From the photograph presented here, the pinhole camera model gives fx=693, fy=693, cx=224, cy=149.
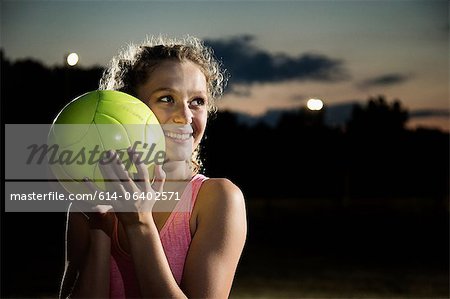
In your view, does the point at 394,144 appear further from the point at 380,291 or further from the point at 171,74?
the point at 171,74

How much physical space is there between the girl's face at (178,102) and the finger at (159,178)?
0.21 metres

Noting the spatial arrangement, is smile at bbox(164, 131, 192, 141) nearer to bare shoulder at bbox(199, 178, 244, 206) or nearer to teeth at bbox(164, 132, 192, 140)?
teeth at bbox(164, 132, 192, 140)

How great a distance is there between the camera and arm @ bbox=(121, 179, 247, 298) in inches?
85.8

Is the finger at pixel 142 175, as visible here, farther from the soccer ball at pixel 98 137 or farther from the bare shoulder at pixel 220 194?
the bare shoulder at pixel 220 194

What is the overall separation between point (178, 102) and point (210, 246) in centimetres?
52

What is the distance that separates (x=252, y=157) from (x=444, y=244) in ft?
69.7

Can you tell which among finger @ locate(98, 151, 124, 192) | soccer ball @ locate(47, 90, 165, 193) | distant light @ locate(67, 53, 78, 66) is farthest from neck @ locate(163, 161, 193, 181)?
distant light @ locate(67, 53, 78, 66)

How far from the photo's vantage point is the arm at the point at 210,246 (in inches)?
85.8

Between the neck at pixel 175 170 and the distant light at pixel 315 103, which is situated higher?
the distant light at pixel 315 103

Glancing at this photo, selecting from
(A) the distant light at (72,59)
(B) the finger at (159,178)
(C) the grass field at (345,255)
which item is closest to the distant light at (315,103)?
(C) the grass field at (345,255)

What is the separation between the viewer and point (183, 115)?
243 cm

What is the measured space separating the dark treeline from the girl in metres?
33.3

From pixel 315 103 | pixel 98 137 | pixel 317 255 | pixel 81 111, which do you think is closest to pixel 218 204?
pixel 98 137

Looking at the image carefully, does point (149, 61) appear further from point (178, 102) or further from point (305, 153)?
point (305, 153)
